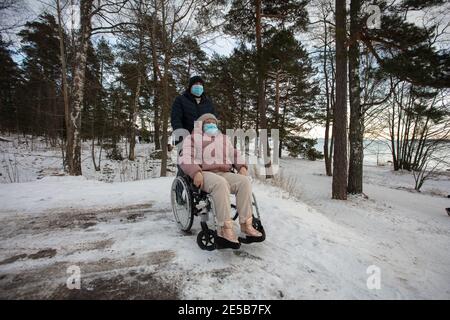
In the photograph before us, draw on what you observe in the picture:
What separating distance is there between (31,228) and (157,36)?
23.7ft

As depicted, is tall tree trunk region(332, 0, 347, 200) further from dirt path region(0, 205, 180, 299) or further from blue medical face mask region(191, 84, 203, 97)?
dirt path region(0, 205, 180, 299)

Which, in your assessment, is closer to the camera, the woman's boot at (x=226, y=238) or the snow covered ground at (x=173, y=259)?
the snow covered ground at (x=173, y=259)

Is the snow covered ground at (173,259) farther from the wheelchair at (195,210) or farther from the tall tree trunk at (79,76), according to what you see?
the tall tree trunk at (79,76)

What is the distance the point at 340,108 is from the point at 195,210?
660 cm

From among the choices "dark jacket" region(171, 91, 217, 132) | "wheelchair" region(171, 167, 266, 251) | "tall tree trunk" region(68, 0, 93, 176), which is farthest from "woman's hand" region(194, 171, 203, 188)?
"tall tree trunk" region(68, 0, 93, 176)

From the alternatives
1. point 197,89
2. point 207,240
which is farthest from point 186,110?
point 207,240

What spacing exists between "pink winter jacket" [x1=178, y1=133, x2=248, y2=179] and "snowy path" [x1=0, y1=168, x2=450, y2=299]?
839 millimetres

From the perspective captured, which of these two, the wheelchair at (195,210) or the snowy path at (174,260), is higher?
the wheelchair at (195,210)

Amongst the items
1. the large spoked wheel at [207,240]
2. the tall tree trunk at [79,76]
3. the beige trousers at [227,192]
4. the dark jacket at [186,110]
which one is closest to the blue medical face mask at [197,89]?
the dark jacket at [186,110]

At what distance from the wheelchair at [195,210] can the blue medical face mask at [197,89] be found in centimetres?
110

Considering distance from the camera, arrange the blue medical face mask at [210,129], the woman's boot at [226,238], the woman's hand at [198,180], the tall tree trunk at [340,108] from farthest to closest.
Result: the tall tree trunk at [340,108] < the blue medical face mask at [210,129] < the woman's hand at [198,180] < the woman's boot at [226,238]

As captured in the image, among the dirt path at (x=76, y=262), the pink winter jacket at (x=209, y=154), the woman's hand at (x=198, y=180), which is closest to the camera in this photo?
the dirt path at (x=76, y=262)

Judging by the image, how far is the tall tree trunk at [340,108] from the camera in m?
7.43
